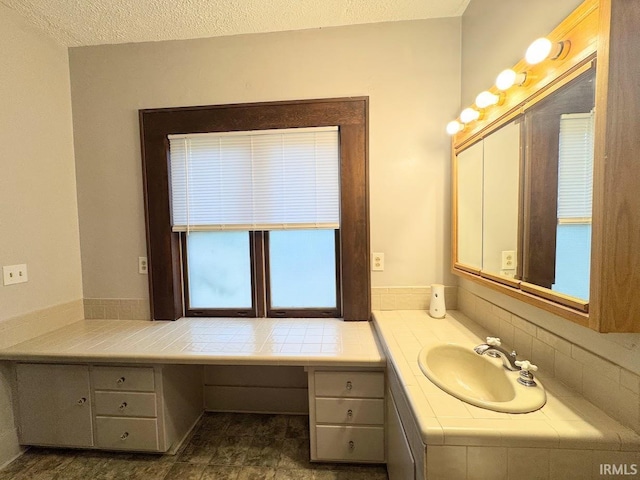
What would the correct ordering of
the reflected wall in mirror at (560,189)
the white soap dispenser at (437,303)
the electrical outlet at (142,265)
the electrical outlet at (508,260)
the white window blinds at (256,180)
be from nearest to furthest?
the reflected wall in mirror at (560,189) → the electrical outlet at (508,260) → the white soap dispenser at (437,303) → the white window blinds at (256,180) → the electrical outlet at (142,265)

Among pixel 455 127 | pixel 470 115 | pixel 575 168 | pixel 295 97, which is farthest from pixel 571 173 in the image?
pixel 295 97

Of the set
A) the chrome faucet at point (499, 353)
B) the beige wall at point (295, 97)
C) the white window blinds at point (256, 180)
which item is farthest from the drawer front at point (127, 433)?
the chrome faucet at point (499, 353)

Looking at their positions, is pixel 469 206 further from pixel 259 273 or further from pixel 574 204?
pixel 259 273

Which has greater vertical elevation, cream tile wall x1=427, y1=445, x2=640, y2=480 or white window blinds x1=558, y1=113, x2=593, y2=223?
white window blinds x1=558, y1=113, x2=593, y2=223

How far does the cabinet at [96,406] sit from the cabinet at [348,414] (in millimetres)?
871

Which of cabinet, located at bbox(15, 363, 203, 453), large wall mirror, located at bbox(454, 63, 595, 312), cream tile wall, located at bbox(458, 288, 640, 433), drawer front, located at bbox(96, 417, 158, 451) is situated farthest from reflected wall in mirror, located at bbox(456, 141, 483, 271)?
drawer front, located at bbox(96, 417, 158, 451)

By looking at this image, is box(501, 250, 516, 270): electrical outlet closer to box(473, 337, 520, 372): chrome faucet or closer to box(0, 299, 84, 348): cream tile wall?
box(473, 337, 520, 372): chrome faucet

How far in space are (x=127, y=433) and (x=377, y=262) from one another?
1.79 metres

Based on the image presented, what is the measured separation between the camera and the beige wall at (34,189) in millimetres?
1481

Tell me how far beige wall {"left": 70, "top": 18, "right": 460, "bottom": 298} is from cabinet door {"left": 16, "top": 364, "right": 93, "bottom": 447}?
55cm

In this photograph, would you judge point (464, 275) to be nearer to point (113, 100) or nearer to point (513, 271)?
point (513, 271)

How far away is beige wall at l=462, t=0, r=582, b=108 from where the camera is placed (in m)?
0.98

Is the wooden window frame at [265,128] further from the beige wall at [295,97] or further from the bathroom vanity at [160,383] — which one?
the bathroom vanity at [160,383]

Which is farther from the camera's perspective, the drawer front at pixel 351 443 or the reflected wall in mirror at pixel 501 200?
the drawer front at pixel 351 443
